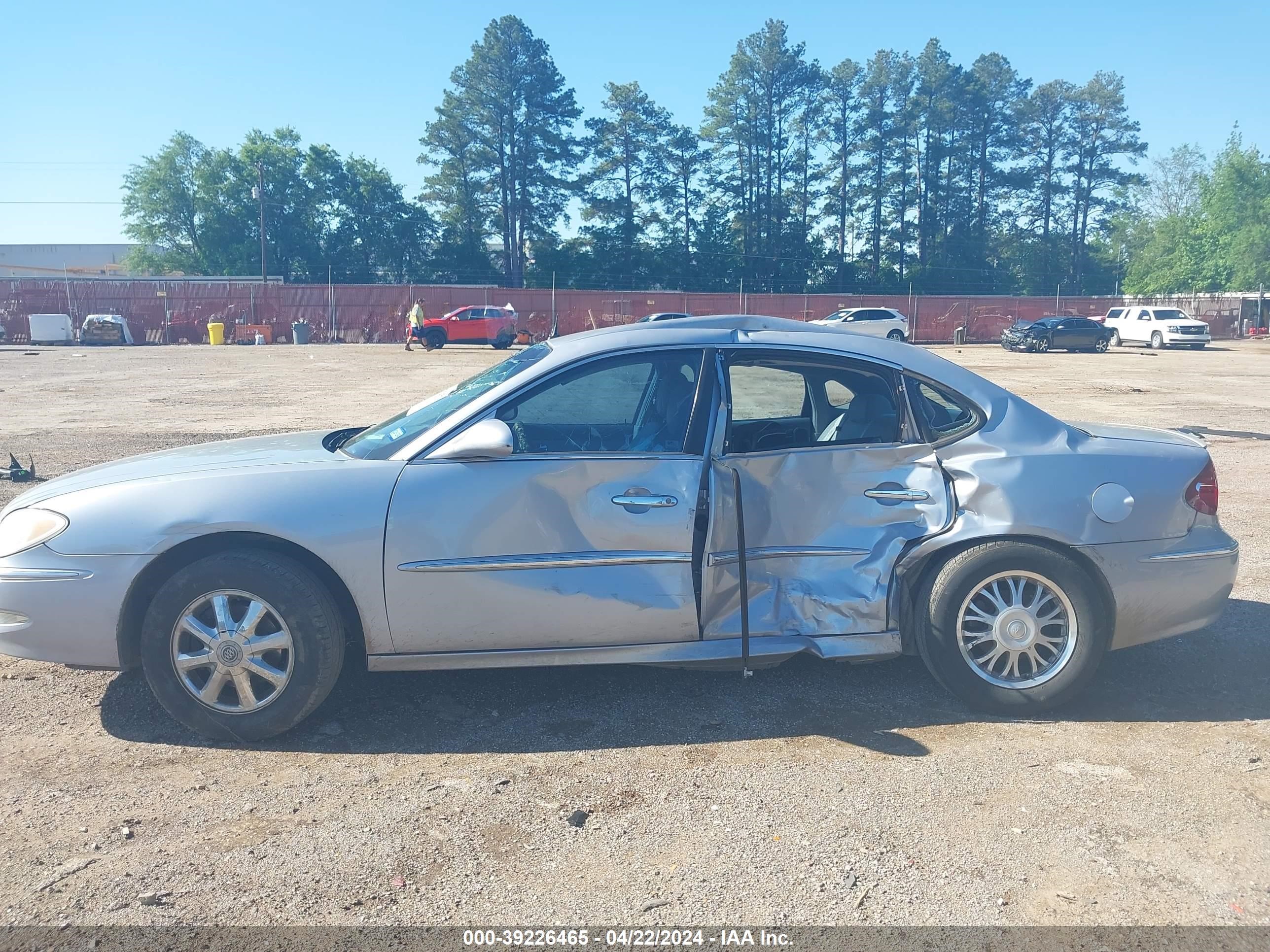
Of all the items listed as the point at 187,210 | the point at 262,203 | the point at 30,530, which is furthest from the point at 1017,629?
the point at 187,210

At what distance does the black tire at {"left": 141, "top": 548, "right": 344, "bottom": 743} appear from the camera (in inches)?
145

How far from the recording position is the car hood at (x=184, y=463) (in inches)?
157

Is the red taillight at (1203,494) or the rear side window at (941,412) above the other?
the rear side window at (941,412)

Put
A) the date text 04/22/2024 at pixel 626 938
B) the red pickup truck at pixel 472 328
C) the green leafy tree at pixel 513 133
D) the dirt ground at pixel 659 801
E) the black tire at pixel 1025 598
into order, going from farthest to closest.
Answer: the green leafy tree at pixel 513 133
the red pickup truck at pixel 472 328
the black tire at pixel 1025 598
the dirt ground at pixel 659 801
the date text 04/22/2024 at pixel 626 938

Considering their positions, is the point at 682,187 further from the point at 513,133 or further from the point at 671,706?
the point at 671,706

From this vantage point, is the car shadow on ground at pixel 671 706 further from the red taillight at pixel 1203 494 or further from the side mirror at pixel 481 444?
the side mirror at pixel 481 444

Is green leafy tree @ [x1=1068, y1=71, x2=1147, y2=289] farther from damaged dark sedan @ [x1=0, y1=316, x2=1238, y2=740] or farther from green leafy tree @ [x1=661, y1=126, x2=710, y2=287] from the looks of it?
damaged dark sedan @ [x1=0, y1=316, x2=1238, y2=740]

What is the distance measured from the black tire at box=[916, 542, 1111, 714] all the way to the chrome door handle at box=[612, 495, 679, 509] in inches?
45.3

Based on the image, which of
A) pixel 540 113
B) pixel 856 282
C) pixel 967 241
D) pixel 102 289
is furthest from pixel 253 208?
pixel 967 241

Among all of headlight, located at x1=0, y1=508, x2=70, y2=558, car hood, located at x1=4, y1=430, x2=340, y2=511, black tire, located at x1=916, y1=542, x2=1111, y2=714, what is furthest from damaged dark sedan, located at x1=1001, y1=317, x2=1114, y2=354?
headlight, located at x1=0, y1=508, x2=70, y2=558

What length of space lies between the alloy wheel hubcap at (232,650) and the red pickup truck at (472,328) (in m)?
35.2

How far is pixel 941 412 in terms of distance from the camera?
422cm

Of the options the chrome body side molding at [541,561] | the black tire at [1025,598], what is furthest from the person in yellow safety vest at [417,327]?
the black tire at [1025,598]

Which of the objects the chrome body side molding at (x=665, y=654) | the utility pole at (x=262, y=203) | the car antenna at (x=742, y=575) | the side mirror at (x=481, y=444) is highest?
the utility pole at (x=262, y=203)
